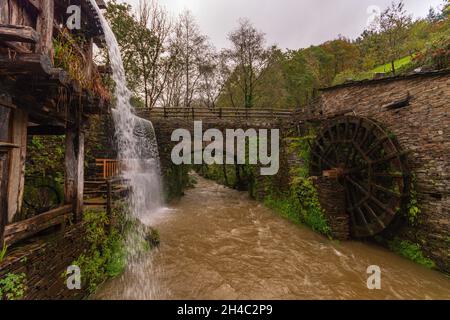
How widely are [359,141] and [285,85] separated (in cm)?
1441

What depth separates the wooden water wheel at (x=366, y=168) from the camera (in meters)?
5.99

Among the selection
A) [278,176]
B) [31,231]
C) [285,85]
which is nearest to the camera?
[31,231]

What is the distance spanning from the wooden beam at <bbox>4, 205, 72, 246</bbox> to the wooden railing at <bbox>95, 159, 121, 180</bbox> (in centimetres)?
530

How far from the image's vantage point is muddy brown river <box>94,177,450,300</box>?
14.4 feet

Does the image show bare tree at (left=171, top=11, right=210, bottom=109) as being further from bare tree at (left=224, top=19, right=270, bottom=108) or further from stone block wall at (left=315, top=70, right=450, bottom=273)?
stone block wall at (left=315, top=70, right=450, bottom=273)

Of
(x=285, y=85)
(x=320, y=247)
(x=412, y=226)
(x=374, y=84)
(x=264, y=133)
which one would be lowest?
(x=320, y=247)

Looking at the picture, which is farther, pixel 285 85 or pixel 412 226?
pixel 285 85

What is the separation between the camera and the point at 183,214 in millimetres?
10211

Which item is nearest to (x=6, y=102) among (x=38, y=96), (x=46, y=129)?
(x=38, y=96)

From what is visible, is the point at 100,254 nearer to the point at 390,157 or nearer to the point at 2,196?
the point at 2,196

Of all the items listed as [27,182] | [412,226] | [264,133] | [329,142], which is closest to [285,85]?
[264,133]

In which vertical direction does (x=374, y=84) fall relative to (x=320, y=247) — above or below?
above
